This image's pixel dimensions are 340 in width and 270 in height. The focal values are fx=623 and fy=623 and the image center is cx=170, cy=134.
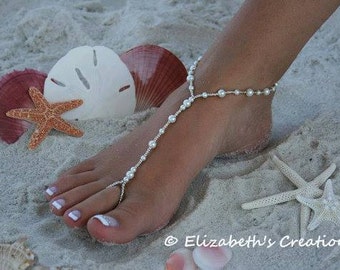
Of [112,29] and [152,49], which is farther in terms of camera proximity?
[112,29]

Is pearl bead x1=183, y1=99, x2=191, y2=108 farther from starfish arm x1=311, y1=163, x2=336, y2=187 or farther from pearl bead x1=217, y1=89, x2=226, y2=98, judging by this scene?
starfish arm x1=311, y1=163, x2=336, y2=187

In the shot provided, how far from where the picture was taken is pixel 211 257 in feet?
4.66

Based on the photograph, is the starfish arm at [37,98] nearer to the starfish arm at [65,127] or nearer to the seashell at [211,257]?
the starfish arm at [65,127]

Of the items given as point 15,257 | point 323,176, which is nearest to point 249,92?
point 323,176

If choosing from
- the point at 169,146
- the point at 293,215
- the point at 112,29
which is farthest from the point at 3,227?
the point at 112,29

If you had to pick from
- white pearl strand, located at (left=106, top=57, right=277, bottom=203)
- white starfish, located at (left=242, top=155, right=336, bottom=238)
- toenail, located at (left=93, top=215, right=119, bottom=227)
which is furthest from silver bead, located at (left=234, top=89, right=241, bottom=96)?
toenail, located at (left=93, top=215, right=119, bottom=227)

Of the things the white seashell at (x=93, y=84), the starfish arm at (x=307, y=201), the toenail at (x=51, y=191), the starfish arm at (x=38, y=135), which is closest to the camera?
the starfish arm at (x=307, y=201)

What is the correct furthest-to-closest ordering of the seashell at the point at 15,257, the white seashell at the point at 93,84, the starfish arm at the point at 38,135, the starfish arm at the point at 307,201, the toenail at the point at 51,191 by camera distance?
the white seashell at the point at 93,84 → the starfish arm at the point at 38,135 → the toenail at the point at 51,191 → the starfish arm at the point at 307,201 → the seashell at the point at 15,257

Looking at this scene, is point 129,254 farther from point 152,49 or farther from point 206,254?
point 152,49

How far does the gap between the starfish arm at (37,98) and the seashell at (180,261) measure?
2.20 feet

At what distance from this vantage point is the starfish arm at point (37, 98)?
6.10ft

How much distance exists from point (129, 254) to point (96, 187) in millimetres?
240

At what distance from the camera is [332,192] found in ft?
5.04

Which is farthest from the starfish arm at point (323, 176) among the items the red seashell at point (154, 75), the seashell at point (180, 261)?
the red seashell at point (154, 75)
